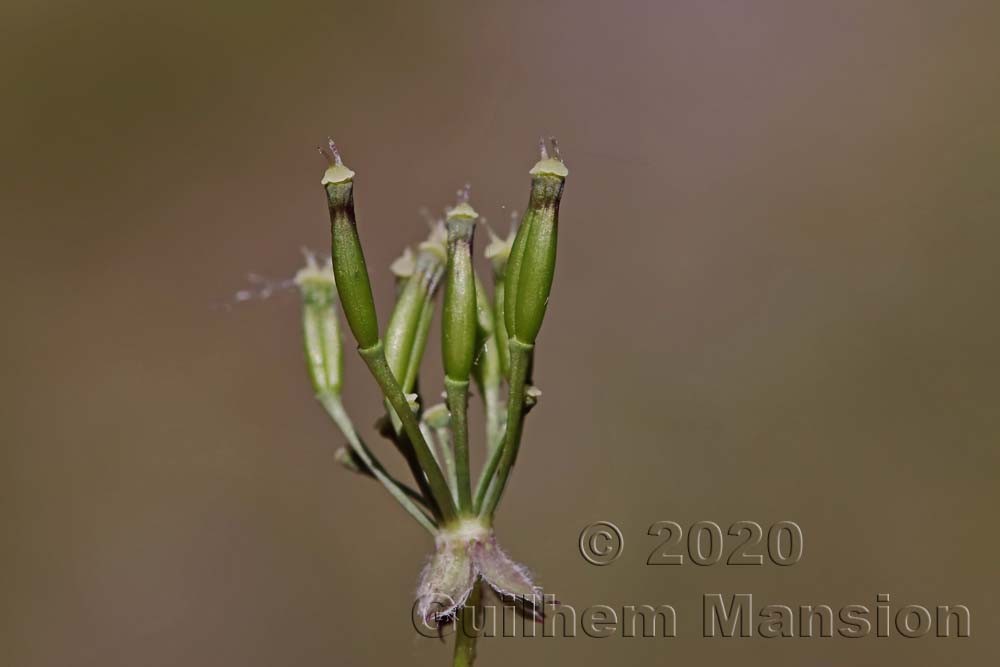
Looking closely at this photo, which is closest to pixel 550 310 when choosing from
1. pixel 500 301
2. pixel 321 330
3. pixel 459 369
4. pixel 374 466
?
pixel 321 330

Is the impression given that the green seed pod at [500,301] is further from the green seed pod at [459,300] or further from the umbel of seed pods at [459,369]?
the green seed pod at [459,300]

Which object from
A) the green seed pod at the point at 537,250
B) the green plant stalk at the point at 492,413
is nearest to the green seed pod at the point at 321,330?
the green plant stalk at the point at 492,413

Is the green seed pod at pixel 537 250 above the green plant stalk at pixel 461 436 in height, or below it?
above

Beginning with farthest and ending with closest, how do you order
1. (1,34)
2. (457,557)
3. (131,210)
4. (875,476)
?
(1,34)
(131,210)
(875,476)
(457,557)

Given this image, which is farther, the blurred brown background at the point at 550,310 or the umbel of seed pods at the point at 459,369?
the blurred brown background at the point at 550,310

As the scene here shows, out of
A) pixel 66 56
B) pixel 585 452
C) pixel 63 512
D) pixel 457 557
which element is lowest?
pixel 457 557

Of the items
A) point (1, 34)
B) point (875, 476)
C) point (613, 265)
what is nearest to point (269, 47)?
point (1, 34)

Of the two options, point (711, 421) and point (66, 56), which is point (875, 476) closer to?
point (711, 421)
